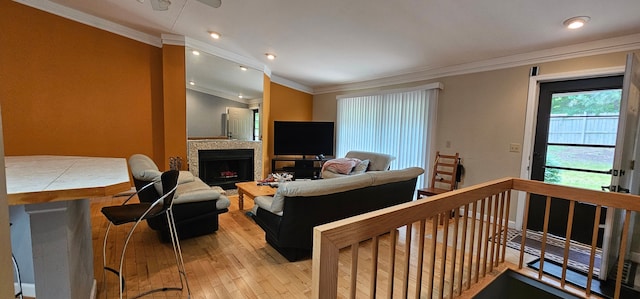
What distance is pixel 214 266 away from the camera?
7.38ft

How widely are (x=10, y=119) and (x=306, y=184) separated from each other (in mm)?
3946

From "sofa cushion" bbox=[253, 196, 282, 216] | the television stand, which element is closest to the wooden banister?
"sofa cushion" bbox=[253, 196, 282, 216]

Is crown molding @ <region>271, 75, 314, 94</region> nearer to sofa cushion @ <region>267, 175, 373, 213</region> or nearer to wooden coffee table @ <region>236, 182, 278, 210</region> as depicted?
wooden coffee table @ <region>236, 182, 278, 210</region>

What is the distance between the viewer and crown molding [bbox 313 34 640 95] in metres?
2.63

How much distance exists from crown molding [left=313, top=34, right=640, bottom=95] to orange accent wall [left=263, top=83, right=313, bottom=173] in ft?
6.22

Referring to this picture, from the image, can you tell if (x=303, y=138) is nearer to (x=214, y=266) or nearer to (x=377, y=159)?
(x=377, y=159)

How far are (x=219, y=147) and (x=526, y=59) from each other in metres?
4.68

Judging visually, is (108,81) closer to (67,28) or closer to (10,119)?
(67,28)

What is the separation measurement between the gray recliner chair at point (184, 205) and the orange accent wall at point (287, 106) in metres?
2.76

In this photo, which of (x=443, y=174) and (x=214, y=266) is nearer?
(x=214, y=266)

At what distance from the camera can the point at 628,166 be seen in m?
2.16

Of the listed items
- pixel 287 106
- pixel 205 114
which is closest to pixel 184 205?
pixel 205 114

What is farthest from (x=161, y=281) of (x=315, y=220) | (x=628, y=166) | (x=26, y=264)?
(x=628, y=166)

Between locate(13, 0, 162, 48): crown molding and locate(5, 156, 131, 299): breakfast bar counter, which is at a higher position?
locate(13, 0, 162, 48): crown molding
